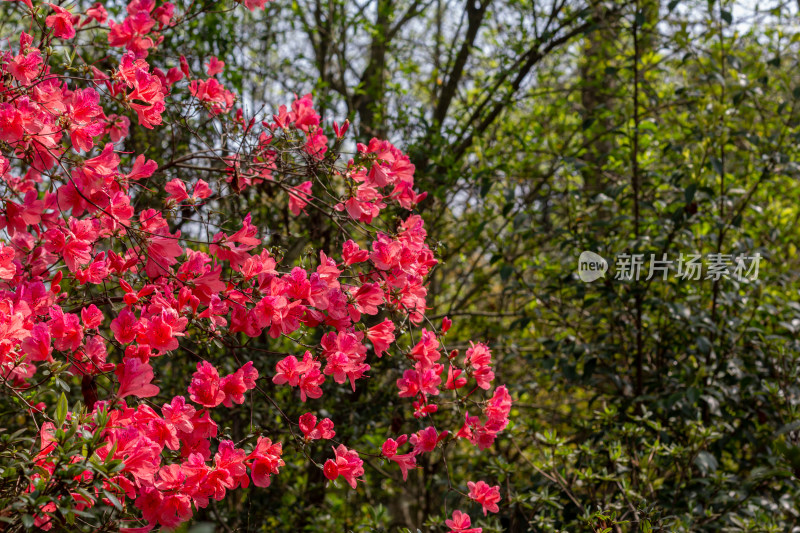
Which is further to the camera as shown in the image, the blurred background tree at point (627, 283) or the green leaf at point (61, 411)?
the blurred background tree at point (627, 283)

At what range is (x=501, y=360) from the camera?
3457 mm

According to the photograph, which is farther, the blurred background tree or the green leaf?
the blurred background tree

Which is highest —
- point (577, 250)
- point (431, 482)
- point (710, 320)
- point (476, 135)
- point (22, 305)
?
point (476, 135)

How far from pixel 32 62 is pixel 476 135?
197cm

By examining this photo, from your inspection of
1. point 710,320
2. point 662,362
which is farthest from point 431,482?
point 710,320

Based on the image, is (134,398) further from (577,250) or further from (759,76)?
(759,76)

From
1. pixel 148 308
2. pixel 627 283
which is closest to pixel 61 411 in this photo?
pixel 148 308

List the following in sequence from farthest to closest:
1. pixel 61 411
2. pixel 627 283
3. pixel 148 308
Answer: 1. pixel 627 283
2. pixel 148 308
3. pixel 61 411

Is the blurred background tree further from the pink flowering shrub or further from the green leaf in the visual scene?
the green leaf

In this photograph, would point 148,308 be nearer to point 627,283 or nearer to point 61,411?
point 61,411

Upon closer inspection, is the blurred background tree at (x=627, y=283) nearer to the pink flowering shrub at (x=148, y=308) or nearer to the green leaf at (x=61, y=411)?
the pink flowering shrub at (x=148, y=308)

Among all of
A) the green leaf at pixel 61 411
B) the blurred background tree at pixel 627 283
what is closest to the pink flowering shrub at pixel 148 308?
the green leaf at pixel 61 411

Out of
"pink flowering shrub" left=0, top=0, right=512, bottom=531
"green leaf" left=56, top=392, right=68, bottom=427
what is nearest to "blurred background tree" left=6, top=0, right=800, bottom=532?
"pink flowering shrub" left=0, top=0, right=512, bottom=531

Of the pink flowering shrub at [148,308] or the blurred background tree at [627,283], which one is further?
the blurred background tree at [627,283]
